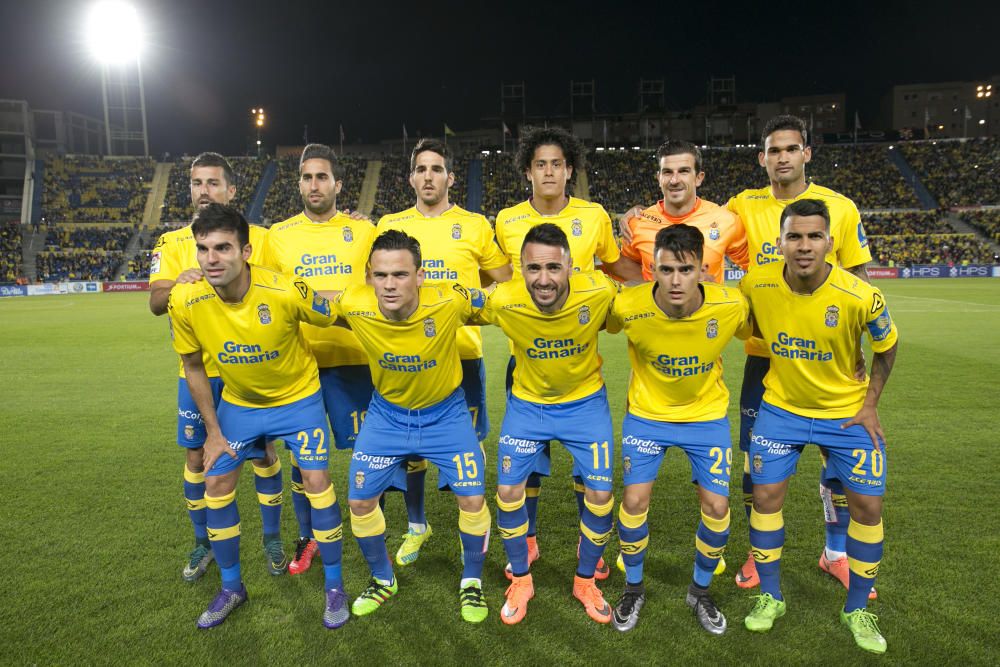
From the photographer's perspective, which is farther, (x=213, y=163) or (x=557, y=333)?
(x=213, y=163)

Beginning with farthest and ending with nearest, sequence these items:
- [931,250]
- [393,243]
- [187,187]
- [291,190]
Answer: [291,190]
[187,187]
[931,250]
[393,243]

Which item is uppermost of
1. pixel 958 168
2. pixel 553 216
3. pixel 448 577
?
pixel 958 168

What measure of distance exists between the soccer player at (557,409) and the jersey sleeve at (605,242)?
1.99ft

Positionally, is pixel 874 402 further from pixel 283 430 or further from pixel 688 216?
pixel 283 430

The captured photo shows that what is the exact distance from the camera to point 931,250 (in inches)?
1410

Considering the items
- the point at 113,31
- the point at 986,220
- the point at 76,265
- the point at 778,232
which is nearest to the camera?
the point at 778,232

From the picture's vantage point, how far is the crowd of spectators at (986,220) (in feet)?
120

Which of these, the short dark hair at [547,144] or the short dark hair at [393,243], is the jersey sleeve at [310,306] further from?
the short dark hair at [547,144]

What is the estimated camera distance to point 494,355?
12.6 m

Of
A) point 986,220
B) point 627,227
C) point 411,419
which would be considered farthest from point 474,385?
point 986,220

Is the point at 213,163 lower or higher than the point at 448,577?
higher

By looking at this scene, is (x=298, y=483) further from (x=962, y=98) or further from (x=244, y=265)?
(x=962, y=98)

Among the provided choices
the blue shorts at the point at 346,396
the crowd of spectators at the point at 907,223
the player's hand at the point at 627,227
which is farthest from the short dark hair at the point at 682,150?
the crowd of spectators at the point at 907,223

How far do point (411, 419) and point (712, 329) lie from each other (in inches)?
73.7
